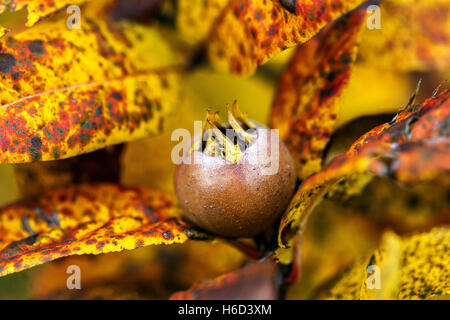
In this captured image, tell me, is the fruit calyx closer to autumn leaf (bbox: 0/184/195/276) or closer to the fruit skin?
the fruit skin

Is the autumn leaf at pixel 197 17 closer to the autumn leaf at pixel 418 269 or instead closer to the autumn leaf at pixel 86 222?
the autumn leaf at pixel 86 222

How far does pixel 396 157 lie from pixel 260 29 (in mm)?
536

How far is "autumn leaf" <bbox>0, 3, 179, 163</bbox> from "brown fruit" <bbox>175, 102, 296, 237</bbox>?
25 cm

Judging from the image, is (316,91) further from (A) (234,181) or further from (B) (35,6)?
(B) (35,6)

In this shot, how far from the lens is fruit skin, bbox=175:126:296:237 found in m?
1.10

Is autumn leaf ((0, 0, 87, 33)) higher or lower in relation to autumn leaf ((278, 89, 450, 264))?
higher

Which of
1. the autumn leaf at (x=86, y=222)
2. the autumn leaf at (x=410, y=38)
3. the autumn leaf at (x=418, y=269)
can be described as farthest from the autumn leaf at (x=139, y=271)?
the autumn leaf at (x=410, y=38)

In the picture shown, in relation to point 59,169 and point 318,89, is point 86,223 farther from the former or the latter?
point 318,89

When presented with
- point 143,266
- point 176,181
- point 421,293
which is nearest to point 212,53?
point 176,181

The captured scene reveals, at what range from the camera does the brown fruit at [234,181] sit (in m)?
1.10

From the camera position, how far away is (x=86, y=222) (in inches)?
52.5

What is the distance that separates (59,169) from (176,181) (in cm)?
47

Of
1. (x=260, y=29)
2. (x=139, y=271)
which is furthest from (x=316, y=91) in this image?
(x=139, y=271)

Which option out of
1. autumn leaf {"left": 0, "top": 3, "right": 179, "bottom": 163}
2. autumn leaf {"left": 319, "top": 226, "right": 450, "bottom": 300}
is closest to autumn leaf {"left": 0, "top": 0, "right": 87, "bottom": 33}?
autumn leaf {"left": 0, "top": 3, "right": 179, "bottom": 163}
